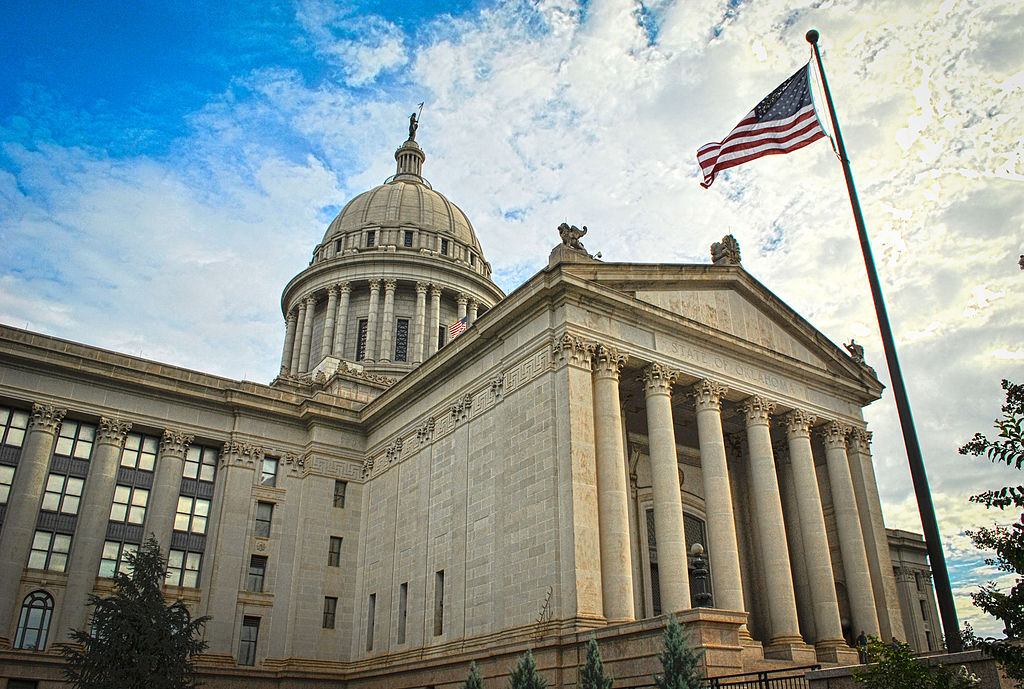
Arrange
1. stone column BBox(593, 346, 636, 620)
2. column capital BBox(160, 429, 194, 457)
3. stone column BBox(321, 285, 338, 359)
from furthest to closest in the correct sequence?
stone column BBox(321, 285, 338, 359) → column capital BBox(160, 429, 194, 457) → stone column BBox(593, 346, 636, 620)

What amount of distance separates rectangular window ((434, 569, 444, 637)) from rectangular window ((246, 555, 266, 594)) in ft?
29.7

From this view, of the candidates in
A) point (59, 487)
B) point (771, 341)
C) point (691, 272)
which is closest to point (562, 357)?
point (691, 272)

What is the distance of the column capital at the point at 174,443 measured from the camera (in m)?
35.0

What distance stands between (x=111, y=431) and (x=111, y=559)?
17.0 feet

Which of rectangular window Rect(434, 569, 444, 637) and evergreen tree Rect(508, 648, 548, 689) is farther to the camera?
rectangular window Rect(434, 569, 444, 637)

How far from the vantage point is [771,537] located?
29125 millimetres

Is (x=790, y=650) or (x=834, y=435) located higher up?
(x=834, y=435)

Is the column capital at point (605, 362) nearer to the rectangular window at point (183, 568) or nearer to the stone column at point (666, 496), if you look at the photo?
the stone column at point (666, 496)

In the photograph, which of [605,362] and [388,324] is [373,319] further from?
[605,362]

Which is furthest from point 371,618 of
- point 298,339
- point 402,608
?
point 298,339

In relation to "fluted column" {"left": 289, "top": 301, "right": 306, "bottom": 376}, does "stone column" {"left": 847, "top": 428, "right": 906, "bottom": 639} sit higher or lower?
lower

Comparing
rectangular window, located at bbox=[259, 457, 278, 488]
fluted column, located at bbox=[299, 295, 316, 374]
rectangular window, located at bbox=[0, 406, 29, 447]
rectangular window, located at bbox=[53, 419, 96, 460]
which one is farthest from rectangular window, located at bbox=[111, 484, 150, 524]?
fluted column, located at bbox=[299, 295, 316, 374]

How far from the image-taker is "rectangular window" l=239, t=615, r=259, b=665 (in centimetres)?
3341

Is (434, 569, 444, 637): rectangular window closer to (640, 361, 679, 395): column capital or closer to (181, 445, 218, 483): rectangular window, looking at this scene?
(640, 361, 679, 395): column capital
